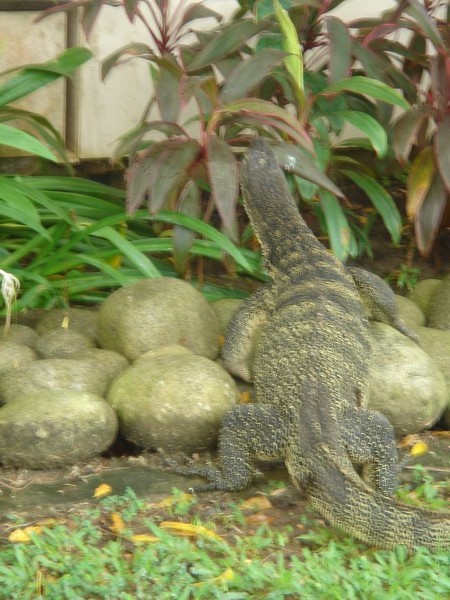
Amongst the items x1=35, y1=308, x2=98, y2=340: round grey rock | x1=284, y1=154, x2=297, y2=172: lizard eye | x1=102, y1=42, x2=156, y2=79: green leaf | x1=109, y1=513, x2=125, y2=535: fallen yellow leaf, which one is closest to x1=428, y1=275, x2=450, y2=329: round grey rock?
x1=284, y1=154, x2=297, y2=172: lizard eye

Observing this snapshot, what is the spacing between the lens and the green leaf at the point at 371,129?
17.1ft

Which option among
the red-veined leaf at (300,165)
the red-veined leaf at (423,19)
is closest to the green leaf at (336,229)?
the red-veined leaf at (300,165)

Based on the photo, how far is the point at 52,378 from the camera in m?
4.53

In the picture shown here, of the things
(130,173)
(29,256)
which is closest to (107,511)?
(130,173)

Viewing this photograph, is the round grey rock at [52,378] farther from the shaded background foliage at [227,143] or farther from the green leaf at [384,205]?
the green leaf at [384,205]

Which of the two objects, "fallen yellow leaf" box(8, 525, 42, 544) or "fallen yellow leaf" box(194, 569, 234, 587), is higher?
"fallen yellow leaf" box(194, 569, 234, 587)

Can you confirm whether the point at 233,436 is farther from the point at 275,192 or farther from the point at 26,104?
the point at 26,104

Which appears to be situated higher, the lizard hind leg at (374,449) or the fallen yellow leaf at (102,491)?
the lizard hind leg at (374,449)

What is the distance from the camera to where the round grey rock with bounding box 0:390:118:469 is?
4.10 meters

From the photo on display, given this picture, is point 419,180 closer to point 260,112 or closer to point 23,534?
point 260,112

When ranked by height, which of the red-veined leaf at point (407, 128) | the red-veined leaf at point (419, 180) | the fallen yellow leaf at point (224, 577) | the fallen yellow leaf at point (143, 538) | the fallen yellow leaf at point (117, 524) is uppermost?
the red-veined leaf at point (407, 128)

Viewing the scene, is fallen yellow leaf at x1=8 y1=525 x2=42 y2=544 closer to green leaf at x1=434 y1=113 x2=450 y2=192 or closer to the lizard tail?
the lizard tail

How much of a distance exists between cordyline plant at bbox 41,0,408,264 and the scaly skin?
0.79 feet

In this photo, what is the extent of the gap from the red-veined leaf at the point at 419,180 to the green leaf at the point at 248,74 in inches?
45.0
